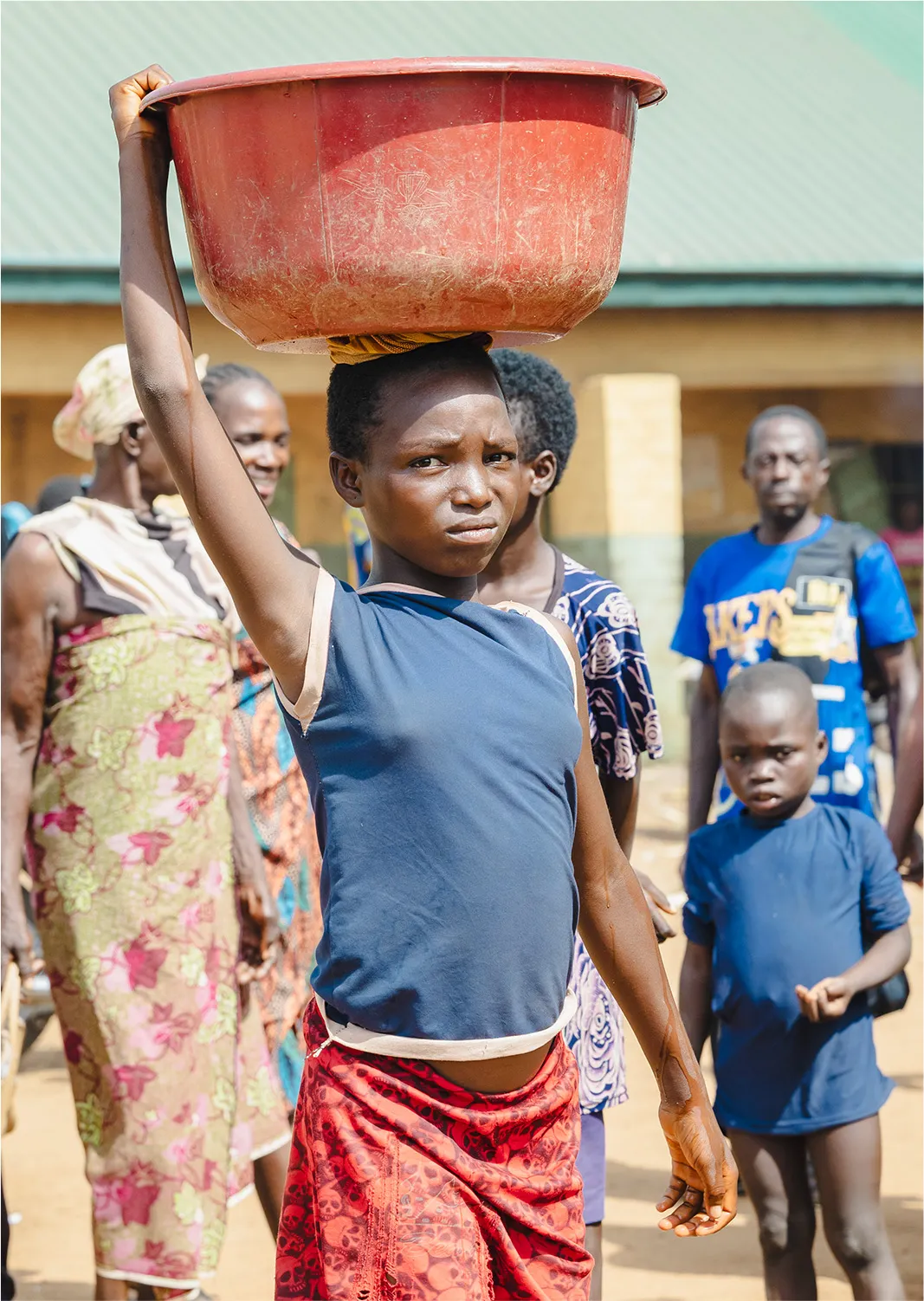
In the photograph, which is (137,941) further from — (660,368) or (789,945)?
(660,368)

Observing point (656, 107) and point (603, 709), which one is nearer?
point (603, 709)

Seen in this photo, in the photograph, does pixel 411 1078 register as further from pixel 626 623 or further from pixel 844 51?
pixel 844 51

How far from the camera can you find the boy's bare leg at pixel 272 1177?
13.7 ft

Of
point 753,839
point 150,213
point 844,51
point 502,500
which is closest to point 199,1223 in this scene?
point 753,839

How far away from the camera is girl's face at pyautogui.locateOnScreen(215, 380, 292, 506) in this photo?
4496 mm

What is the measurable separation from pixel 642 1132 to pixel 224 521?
4161 millimetres

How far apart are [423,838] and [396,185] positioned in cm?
80

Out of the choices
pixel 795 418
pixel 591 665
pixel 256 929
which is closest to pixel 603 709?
pixel 591 665

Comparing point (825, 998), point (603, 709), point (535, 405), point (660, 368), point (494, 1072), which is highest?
point (660, 368)

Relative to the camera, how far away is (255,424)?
4.50m

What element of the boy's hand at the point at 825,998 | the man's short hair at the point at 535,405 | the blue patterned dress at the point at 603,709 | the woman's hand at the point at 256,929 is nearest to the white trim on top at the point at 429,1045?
the blue patterned dress at the point at 603,709

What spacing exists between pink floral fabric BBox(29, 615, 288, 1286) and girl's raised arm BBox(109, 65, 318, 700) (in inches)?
71.7

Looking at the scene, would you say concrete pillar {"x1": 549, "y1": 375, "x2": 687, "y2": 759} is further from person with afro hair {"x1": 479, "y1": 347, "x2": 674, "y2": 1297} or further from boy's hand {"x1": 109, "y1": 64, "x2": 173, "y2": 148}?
boy's hand {"x1": 109, "y1": 64, "x2": 173, "y2": 148}

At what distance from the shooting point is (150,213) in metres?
2.05
